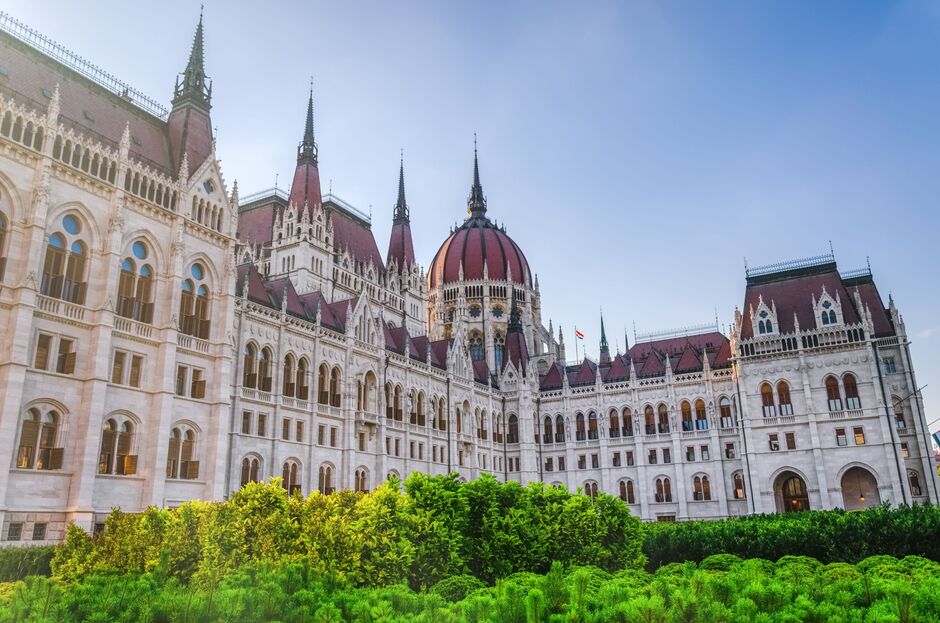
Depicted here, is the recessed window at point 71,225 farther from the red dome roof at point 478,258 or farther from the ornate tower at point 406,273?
the red dome roof at point 478,258

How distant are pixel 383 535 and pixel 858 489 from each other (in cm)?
5474

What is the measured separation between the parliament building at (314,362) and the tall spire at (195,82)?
23 centimetres

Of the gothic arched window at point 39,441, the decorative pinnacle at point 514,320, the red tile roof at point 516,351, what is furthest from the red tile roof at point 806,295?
the gothic arched window at point 39,441

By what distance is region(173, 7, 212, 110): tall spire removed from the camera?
41.1 metres

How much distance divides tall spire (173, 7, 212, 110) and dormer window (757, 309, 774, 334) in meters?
49.2

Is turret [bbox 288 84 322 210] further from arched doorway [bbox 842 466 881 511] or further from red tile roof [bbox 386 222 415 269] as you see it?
arched doorway [bbox 842 466 881 511]

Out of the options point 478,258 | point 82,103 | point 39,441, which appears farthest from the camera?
point 478,258

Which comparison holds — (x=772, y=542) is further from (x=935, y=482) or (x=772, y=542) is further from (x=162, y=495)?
(x=935, y=482)

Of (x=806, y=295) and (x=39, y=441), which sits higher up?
(x=806, y=295)

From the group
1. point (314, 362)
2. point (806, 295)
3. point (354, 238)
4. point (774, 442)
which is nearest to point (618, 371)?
point (774, 442)

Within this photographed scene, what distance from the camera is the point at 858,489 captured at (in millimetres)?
56781

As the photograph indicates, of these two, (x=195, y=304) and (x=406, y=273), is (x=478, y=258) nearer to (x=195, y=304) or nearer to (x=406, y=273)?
(x=406, y=273)

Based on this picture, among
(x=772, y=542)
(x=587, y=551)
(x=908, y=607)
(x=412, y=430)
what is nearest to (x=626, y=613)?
(x=908, y=607)

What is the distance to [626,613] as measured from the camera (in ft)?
23.4
